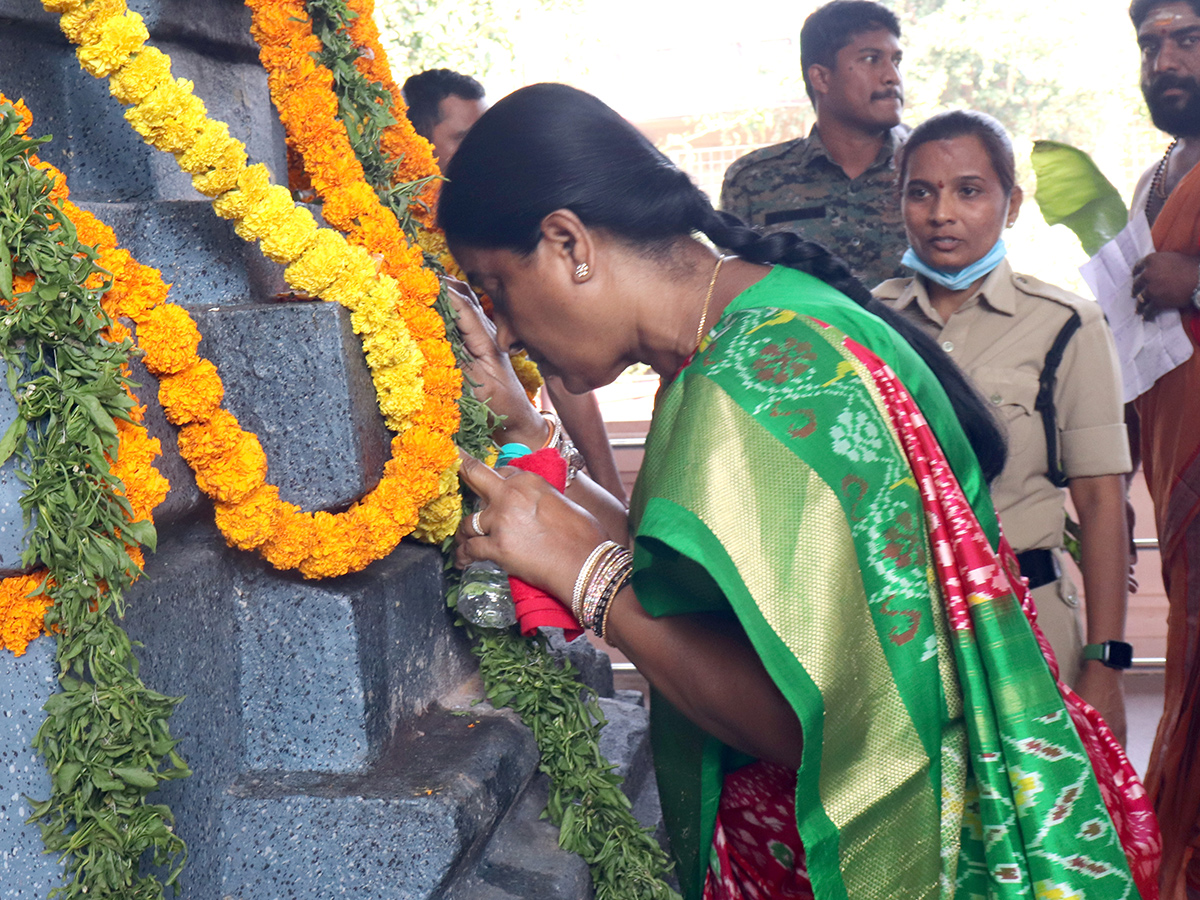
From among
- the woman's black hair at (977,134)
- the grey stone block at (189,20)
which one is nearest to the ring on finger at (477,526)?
the grey stone block at (189,20)

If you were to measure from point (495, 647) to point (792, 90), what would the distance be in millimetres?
12120

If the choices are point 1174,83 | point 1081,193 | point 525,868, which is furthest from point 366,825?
point 1081,193

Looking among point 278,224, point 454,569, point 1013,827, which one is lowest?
point 1013,827

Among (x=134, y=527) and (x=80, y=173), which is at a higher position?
(x=80, y=173)

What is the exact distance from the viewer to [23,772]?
1287 mm

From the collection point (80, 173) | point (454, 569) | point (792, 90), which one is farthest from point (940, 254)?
point (792, 90)

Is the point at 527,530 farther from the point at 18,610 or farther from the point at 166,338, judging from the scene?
the point at 18,610

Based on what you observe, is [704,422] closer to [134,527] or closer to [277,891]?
[134,527]

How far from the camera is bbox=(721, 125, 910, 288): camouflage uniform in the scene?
353cm

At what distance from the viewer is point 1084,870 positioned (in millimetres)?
1279

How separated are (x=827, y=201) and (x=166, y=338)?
2.69m

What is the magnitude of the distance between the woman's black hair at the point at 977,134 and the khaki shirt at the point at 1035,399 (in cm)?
34

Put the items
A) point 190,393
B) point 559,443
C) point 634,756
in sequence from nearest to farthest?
point 190,393
point 559,443
point 634,756

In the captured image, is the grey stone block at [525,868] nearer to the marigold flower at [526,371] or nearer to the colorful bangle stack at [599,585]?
the colorful bangle stack at [599,585]
